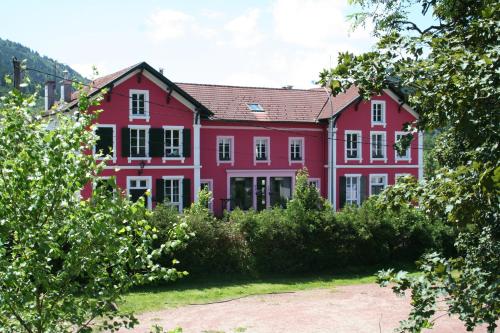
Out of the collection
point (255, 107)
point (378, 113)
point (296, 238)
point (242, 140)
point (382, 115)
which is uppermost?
point (255, 107)

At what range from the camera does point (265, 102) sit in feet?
107

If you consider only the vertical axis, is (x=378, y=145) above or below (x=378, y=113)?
below

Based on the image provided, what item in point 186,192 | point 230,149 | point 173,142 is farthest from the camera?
point 230,149

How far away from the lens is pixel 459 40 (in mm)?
4113

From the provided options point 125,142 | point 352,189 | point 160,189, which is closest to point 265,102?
point 352,189

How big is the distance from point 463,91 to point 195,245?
1362 cm

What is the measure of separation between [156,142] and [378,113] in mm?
14055

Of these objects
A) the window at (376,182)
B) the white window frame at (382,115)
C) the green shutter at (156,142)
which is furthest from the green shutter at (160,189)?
the white window frame at (382,115)

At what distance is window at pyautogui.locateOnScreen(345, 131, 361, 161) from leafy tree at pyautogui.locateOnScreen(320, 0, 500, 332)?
27.8m

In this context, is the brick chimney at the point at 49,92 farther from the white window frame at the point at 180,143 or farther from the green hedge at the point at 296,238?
the green hedge at the point at 296,238

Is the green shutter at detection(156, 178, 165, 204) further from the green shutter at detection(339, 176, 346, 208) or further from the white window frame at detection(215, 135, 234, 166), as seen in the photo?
the green shutter at detection(339, 176, 346, 208)

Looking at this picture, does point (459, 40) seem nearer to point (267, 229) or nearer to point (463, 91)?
point (463, 91)

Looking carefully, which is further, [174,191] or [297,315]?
[174,191]

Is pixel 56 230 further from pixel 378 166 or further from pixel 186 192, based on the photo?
pixel 378 166
